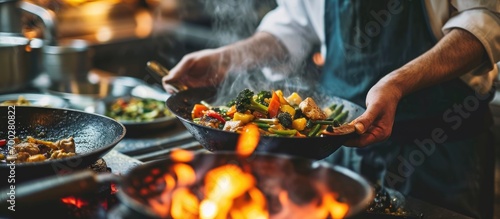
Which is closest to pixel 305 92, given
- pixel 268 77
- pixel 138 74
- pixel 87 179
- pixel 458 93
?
pixel 268 77

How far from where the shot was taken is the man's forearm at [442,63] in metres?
2.41

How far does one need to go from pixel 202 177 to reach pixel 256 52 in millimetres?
1631

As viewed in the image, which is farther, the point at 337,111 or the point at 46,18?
the point at 46,18

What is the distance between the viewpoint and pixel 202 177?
1620 mm

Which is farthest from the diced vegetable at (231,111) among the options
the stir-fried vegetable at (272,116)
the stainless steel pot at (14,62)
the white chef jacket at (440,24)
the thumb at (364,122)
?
the stainless steel pot at (14,62)

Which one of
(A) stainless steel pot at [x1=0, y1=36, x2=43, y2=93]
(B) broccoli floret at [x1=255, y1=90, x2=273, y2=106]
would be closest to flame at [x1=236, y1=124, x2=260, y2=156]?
(B) broccoli floret at [x1=255, y1=90, x2=273, y2=106]

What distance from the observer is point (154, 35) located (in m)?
6.96

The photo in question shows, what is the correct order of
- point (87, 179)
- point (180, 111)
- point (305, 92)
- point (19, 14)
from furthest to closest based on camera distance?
point (19, 14) < point (305, 92) < point (180, 111) < point (87, 179)

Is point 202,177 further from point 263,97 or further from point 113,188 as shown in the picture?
point 263,97

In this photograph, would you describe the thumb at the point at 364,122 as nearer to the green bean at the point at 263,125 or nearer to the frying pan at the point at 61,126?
the green bean at the point at 263,125

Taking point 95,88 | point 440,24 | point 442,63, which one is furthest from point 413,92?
point 95,88

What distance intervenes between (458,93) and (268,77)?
3.02 ft

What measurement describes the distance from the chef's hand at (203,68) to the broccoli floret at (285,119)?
758 mm

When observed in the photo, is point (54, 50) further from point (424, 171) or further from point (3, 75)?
point (424, 171)
